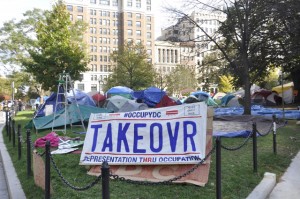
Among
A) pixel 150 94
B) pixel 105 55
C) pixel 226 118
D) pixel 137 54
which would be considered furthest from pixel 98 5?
pixel 226 118

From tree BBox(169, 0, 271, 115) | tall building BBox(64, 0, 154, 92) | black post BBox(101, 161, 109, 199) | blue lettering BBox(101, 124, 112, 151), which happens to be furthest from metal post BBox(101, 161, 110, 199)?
tall building BBox(64, 0, 154, 92)

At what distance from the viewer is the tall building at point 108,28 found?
11950cm

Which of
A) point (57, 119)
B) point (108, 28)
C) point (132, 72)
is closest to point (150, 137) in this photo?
point (57, 119)

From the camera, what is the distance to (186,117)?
6.93 m

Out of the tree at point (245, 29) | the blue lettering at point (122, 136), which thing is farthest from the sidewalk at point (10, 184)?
the tree at point (245, 29)

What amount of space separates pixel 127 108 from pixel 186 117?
1404 centimetres

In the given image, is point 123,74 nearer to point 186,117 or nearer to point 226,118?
point 226,118

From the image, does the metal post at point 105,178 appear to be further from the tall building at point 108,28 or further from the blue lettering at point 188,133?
the tall building at point 108,28

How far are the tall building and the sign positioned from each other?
111 metres

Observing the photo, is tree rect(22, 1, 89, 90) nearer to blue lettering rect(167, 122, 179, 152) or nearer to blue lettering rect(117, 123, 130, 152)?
blue lettering rect(117, 123, 130, 152)

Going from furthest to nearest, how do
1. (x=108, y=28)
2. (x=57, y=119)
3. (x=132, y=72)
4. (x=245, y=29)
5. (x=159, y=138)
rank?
(x=108, y=28) < (x=132, y=72) < (x=245, y=29) < (x=57, y=119) < (x=159, y=138)

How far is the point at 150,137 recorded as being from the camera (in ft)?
22.9

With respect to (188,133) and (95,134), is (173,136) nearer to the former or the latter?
(188,133)

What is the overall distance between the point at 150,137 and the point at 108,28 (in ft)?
394
